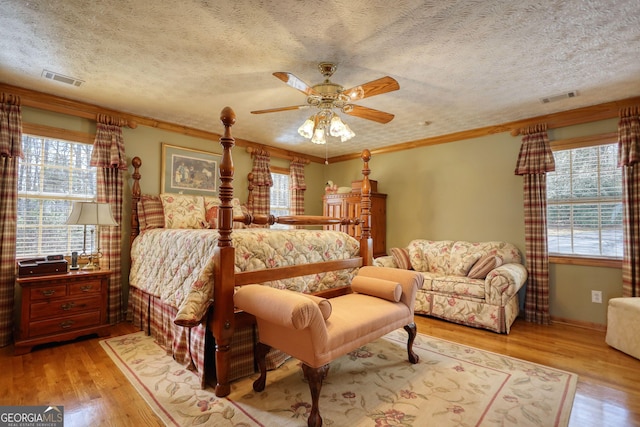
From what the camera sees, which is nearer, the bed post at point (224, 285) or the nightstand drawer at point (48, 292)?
the bed post at point (224, 285)

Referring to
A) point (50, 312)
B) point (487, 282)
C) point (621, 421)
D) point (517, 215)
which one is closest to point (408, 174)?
point (517, 215)

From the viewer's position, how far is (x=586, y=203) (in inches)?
142

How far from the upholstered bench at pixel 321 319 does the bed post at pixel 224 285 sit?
11cm

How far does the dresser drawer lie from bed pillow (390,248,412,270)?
367 centimetres

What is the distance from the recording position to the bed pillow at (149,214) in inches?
143

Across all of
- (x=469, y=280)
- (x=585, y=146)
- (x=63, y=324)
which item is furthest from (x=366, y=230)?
(x=63, y=324)

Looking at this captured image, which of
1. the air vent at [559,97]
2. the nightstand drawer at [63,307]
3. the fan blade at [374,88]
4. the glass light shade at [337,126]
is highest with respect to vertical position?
the air vent at [559,97]

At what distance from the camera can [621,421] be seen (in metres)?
1.80

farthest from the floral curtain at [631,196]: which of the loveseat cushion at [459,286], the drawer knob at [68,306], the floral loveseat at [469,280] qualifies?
the drawer knob at [68,306]

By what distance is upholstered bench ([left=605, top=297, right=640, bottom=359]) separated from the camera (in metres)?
2.68

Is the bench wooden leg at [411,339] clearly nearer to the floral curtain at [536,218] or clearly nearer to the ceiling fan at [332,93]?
the ceiling fan at [332,93]

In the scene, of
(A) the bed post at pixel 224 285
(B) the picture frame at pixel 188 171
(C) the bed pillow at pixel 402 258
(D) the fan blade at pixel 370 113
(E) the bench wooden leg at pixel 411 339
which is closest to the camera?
(A) the bed post at pixel 224 285

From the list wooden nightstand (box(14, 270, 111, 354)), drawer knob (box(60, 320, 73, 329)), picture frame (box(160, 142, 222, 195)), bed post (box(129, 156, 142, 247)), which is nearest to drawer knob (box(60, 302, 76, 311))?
wooden nightstand (box(14, 270, 111, 354))

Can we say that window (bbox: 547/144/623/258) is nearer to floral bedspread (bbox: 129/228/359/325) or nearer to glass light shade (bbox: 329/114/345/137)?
floral bedspread (bbox: 129/228/359/325)
